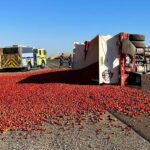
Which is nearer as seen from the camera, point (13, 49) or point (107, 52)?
point (107, 52)

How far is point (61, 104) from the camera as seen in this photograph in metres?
16.7

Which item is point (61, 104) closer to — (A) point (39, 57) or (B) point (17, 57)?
(B) point (17, 57)

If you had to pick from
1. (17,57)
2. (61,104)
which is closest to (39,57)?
(17,57)

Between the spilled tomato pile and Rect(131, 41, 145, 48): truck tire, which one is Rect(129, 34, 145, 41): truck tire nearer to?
Rect(131, 41, 145, 48): truck tire

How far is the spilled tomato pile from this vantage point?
44.8ft

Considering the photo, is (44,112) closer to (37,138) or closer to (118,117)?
(118,117)

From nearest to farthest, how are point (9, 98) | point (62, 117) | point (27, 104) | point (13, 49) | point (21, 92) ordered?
point (62, 117)
point (27, 104)
point (9, 98)
point (21, 92)
point (13, 49)

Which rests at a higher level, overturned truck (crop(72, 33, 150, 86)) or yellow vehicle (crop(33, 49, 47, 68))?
yellow vehicle (crop(33, 49, 47, 68))

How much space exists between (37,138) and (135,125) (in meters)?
3.09

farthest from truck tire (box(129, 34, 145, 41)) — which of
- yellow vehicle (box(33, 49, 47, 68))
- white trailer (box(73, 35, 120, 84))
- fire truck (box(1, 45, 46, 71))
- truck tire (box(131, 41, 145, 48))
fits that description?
yellow vehicle (box(33, 49, 47, 68))

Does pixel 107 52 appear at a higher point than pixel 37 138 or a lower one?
higher

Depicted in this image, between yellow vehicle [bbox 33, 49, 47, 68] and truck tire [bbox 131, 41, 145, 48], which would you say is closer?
truck tire [bbox 131, 41, 145, 48]

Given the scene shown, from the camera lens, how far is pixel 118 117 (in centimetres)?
1430

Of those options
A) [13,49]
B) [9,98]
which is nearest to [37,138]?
[9,98]
